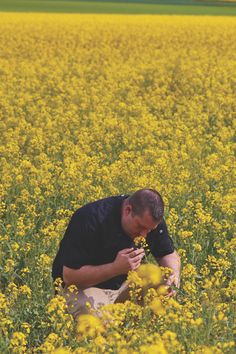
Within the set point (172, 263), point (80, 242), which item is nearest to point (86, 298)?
point (80, 242)

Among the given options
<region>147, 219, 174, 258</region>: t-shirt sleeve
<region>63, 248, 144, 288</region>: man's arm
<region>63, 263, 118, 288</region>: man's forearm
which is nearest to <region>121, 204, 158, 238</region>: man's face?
<region>63, 248, 144, 288</region>: man's arm

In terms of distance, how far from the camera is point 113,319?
427 cm

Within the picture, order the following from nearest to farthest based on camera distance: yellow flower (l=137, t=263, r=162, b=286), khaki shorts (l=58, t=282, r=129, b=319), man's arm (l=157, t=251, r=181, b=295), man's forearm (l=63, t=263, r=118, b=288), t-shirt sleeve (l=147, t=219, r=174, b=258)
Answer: yellow flower (l=137, t=263, r=162, b=286) < man's forearm (l=63, t=263, r=118, b=288) < khaki shorts (l=58, t=282, r=129, b=319) < man's arm (l=157, t=251, r=181, b=295) < t-shirt sleeve (l=147, t=219, r=174, b=258)

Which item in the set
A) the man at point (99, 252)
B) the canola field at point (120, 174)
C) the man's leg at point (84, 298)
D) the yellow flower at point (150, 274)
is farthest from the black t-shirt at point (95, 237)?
the yellow flower at point (150, 274)

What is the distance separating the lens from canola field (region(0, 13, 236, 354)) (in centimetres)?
467

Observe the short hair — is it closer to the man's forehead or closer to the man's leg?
the man's forehead

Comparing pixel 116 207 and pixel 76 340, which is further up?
pixel 116 207

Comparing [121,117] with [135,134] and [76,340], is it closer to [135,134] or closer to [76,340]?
[135,134]

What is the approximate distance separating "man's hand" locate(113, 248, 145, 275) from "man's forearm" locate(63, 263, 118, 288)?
0.19 feet

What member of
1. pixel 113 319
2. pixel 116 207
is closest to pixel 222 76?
pixel 116 207

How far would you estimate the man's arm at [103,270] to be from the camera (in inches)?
201

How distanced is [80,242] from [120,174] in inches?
119

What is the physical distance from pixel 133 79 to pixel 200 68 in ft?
6.42

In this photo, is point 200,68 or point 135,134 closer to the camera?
point 135,134
